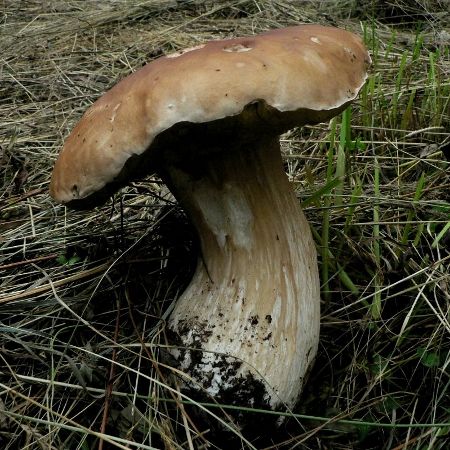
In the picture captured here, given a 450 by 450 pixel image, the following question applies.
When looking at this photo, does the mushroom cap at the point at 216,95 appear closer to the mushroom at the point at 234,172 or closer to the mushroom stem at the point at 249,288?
the mushroom at the point at 234,172

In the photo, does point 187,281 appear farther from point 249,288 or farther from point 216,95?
point 216,95

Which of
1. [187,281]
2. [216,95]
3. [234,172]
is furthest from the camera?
[187,281]

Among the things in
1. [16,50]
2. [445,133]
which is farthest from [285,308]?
[16,50]

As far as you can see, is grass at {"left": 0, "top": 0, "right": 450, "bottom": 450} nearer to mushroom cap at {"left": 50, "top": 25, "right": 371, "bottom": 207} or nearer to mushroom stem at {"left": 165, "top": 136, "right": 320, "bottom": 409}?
mushroom stem at {"left": 165, "top": 136, "right": 320, "bottom": 409}

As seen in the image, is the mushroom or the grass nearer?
the mushroom

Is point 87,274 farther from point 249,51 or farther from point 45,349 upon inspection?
point 249,51

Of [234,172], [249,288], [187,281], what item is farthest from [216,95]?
[187,281]

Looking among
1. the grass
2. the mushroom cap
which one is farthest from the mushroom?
the grass
